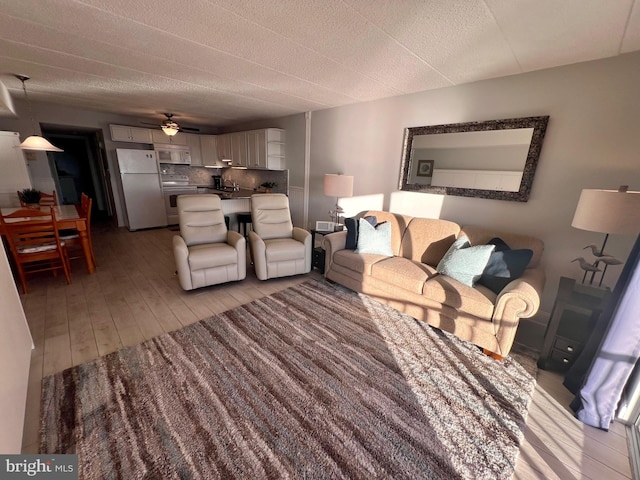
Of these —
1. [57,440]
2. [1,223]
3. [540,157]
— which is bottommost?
[57,440]

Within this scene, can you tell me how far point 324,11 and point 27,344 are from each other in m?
3.09

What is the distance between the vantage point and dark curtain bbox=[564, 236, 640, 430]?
1359 millimetres

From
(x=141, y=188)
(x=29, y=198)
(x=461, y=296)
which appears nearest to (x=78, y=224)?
(x=29, y=198)

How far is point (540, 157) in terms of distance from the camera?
234 cm

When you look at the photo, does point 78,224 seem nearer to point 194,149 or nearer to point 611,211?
point 194,149

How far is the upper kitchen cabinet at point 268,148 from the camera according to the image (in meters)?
4.89

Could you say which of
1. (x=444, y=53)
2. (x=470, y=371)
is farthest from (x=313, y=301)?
(x=444, y=53)

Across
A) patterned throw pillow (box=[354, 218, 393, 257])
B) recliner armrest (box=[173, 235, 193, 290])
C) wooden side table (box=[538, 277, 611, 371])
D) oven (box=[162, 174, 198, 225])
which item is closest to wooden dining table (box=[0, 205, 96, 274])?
recliner armrest (box=[173, 235, 193, 290])

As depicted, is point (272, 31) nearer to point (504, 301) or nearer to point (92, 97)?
→ point (504, 301)

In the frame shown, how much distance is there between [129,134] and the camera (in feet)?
17.4

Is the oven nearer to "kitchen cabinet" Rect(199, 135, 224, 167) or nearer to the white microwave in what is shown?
the white microwave

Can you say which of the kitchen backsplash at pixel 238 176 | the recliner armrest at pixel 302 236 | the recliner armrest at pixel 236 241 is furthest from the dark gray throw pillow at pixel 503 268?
the kitchen backsplash at pixel 238 176

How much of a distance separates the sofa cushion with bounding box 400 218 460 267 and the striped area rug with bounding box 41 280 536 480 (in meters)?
0.91

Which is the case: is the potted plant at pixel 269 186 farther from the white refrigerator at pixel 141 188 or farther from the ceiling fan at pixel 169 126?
the white refrigerator at pixel 141 188
